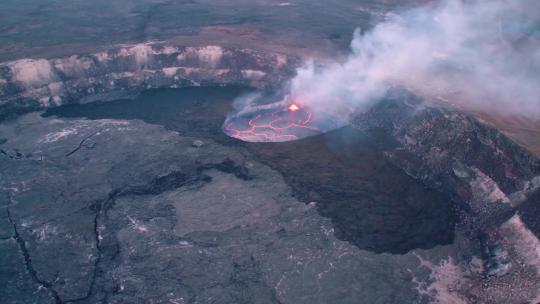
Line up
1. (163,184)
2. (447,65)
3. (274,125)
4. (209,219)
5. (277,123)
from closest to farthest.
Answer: (209,219) → (163,184) → (274,125) → (277,123) → (447,65)

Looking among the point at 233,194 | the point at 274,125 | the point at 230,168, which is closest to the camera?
the point at 233,194

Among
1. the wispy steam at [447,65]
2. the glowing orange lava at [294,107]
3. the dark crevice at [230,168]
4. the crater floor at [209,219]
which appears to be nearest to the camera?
the crater floor at [209,219]

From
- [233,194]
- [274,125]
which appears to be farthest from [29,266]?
[274,125]

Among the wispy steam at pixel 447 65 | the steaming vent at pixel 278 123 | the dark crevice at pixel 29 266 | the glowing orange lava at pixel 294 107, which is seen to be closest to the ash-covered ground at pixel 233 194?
the dark crevice at pixel 29 266

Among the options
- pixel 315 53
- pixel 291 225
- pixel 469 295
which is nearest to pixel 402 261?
pixel 469 295

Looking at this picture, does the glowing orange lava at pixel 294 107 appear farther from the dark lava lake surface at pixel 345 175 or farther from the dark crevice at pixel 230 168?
the dark crevice at pixel 230 168

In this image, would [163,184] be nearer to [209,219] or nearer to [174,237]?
[209,219]
